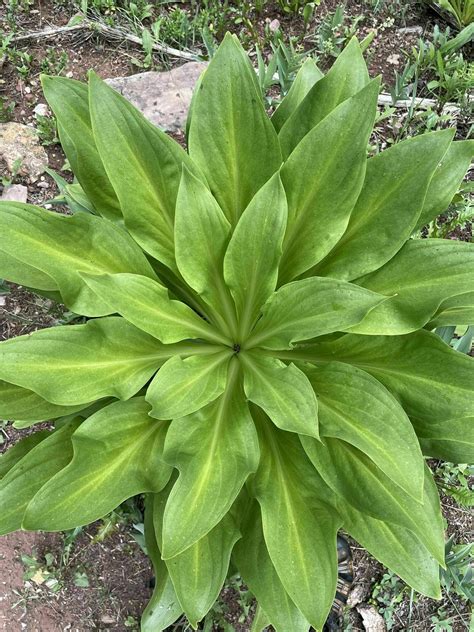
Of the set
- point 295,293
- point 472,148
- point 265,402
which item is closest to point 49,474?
point 265,402

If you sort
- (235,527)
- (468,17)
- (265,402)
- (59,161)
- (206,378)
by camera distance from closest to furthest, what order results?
1. (265,402)
2. (206,378)
3. (235,527)
4. (59,161)
5. (468,17)

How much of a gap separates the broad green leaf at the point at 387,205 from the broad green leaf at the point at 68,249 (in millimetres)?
525

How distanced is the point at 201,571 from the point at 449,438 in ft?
2.27

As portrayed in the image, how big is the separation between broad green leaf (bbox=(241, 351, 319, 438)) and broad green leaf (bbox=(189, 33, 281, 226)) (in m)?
0.46

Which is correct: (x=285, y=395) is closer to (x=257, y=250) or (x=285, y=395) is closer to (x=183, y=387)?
(x=183, y=387)

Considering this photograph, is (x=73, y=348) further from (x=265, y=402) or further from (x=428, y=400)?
(x=428, y=400)

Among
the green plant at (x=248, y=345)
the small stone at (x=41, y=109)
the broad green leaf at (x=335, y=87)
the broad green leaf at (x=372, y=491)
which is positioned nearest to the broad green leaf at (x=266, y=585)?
the green plant at (x=248, y=345)

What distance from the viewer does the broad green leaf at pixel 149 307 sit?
1266 millimetres

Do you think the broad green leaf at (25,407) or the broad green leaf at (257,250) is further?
the broad green leaf at (25,407)

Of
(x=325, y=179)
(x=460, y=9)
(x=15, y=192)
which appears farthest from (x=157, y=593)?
(x=460, y=9)

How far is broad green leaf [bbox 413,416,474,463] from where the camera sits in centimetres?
138

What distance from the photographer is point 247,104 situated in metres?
1.46

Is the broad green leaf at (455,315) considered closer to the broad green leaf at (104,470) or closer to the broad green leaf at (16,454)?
the broad green leaf at (104,470)

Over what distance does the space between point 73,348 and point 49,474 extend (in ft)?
1.29
